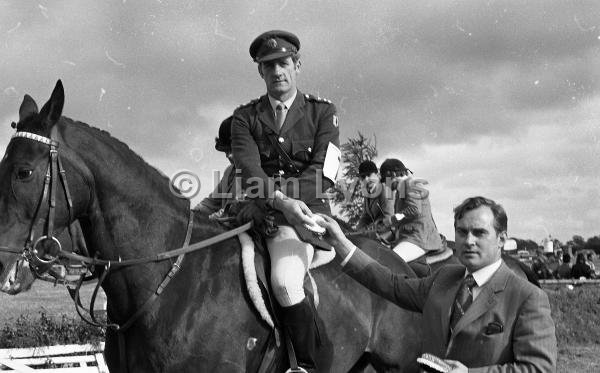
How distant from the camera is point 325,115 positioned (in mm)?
5270

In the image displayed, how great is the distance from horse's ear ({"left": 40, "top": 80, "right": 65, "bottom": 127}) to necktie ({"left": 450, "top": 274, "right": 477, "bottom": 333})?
2.66m

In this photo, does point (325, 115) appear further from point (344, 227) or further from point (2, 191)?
point (2, 191)

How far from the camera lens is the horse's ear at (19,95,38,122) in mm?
4227

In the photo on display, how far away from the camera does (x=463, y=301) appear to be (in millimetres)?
3203

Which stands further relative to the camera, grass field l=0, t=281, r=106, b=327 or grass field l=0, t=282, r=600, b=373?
grass field l=0, t=281, r=106, b=327

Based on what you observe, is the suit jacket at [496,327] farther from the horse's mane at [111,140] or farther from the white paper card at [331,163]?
the horse's mane at [111,140]

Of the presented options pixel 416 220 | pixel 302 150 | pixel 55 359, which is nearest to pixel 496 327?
pixel 302 150

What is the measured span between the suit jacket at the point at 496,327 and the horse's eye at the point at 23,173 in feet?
8.10

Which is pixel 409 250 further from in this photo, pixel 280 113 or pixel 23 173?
pixel 23 173

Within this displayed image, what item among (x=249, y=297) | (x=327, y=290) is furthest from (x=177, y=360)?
(x=327, y=290)

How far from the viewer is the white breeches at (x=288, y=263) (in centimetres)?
455

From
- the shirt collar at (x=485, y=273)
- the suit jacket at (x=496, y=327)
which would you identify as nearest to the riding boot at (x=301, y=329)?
the suit jacket at (x=496, y=327)

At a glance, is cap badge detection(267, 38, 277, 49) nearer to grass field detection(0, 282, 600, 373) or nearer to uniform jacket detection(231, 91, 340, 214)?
uniform jacket detection(231, 91, 340, 214)

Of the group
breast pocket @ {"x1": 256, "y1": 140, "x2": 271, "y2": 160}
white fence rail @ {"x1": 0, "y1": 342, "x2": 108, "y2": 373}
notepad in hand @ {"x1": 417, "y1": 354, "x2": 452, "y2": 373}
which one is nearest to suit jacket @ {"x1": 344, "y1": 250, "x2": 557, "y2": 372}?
notepad in hand @ {"x1": 417, "y1": 354, "x2": 452, "y2": 373}
